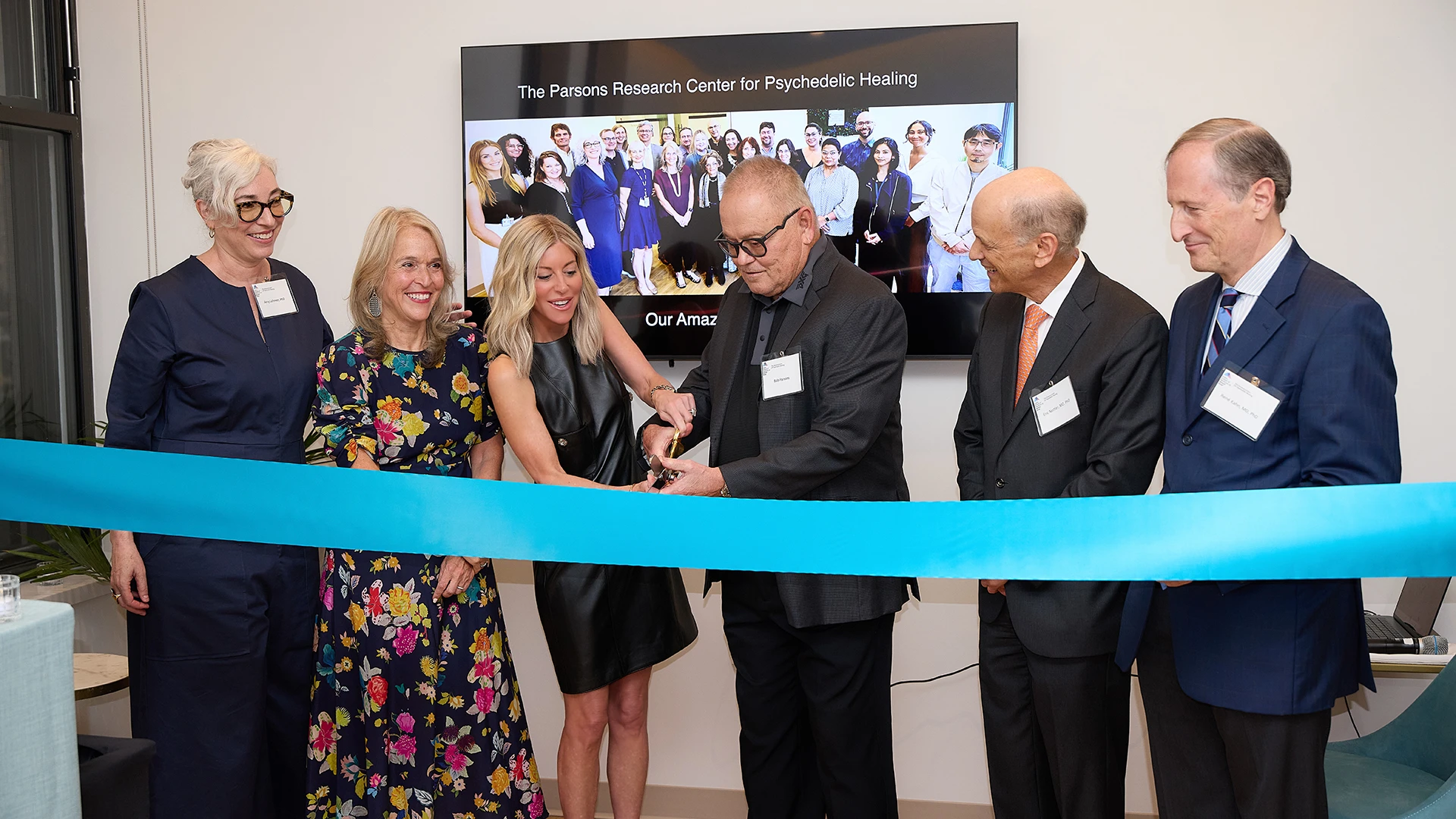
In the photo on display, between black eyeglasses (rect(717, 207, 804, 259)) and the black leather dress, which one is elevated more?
black eyeglasses (rect(717, 207, 804, 259))

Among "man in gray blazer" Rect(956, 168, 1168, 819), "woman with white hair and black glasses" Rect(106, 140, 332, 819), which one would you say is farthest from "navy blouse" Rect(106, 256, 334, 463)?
"man in gray blazer" Rect(956, 168, 1168, 819)

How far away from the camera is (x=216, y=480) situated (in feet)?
7.09

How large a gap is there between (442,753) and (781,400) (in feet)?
4.04

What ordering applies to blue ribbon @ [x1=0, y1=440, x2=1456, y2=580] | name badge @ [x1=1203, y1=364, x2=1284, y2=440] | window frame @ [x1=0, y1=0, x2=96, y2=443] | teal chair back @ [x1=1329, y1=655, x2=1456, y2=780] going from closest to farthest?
blue ribbon @ [x1=0, y1=440, x2=1456, y2=580] < name badge @ [x1=1203, y1=364, x2=1284, y2=440] < teal chair back @ [x1=1329, y1=655, x2=1456, y2=780] < window frame @ [x1=0, y1=0, x2=96, y2=443]

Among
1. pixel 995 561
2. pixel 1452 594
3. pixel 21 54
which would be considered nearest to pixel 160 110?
pixel 21 54

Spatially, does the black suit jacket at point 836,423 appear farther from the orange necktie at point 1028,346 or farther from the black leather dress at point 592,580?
the black leather dress at point 592,580

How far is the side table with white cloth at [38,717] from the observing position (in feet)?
4.93

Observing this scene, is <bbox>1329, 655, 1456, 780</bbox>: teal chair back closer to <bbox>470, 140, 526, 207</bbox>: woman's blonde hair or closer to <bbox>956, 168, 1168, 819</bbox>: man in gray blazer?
<bbox>956, 168, 1168, 819</bbox>: man in gray blazer

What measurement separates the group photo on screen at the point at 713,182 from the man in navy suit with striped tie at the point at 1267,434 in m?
1.30

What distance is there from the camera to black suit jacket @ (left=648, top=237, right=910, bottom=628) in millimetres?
2385

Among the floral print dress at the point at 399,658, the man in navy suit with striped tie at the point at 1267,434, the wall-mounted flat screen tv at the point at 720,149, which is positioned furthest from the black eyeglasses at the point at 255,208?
the man in navy suit with striped tie at the point at 1267,434

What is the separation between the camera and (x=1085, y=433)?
7.38 feet

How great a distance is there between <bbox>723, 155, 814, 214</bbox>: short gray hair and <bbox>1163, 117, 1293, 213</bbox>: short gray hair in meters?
0.87

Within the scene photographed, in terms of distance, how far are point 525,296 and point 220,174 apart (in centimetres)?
82
